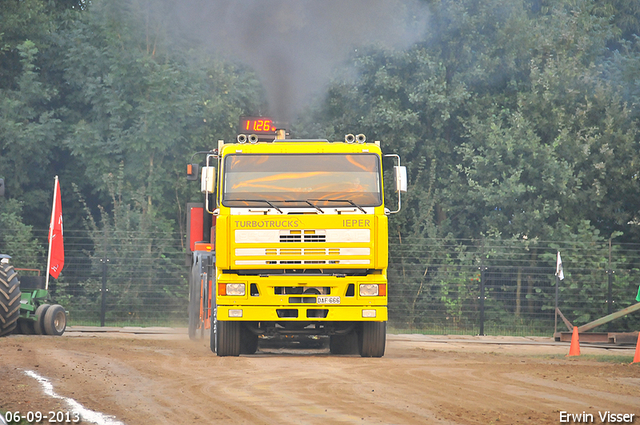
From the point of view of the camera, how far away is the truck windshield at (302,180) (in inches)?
587

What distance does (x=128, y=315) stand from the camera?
2831 cm

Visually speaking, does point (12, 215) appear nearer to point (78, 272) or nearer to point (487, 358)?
point (78, 272)

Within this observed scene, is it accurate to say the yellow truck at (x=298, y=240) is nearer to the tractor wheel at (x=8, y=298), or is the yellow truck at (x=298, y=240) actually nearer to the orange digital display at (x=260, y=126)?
the orange digital display at (x=260, y=126)

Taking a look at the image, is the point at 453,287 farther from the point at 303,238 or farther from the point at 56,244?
the point at 303,238

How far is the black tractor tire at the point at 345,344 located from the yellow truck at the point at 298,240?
5.30 ft

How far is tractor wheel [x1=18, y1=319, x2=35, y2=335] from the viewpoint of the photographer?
21.5 metres

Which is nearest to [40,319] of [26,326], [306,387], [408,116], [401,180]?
[26,326]

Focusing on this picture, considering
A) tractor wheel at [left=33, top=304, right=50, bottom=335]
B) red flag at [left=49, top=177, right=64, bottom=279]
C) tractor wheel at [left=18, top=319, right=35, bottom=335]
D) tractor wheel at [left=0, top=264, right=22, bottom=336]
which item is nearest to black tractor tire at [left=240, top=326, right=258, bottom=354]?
tractor wheel at [left=0, top=264, right=22, bottom=336]

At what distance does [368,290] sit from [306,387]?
11.9 feet

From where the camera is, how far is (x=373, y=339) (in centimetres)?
1563

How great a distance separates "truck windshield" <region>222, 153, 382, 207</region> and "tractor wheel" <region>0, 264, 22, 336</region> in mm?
6138

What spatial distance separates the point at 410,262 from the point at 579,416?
18602 millimetres

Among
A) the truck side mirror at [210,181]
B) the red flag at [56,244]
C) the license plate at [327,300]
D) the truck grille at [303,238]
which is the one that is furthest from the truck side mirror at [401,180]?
the red flag at [56,244]

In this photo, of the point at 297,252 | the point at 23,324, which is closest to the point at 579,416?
the point at 297,252
